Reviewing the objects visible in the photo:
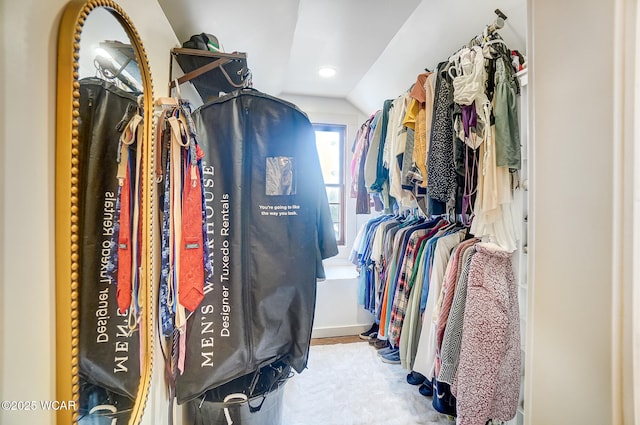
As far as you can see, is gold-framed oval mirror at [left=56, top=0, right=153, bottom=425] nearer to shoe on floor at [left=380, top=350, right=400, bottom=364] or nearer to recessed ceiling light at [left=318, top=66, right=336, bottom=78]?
recessed ceiling light at [left=318, top=66, right=336, bottom=78]

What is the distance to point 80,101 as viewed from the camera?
50cm

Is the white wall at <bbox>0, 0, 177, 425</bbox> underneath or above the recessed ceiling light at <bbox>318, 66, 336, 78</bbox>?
underneath

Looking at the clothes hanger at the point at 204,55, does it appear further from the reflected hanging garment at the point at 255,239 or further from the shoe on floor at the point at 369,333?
the shoe on floor at the point at 369,333

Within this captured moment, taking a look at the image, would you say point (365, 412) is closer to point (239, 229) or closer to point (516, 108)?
point (239, 229)

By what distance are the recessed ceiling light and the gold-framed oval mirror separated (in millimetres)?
1735

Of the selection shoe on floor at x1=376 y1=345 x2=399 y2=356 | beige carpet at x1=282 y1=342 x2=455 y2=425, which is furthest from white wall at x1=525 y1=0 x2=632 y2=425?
shoe on floor at x1=376 y1=345 x2=399 y2=356

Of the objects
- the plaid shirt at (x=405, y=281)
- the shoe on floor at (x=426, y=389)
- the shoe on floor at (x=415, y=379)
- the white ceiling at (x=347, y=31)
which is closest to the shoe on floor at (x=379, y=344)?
the shoe on floor at (x=415, y=379)

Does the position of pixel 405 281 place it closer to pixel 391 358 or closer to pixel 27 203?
pixel 391 358

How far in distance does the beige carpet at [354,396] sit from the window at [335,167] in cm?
134

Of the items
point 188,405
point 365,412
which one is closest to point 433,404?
point 365,412

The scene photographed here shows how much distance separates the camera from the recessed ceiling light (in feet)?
7.44

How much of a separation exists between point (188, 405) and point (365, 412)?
3.46 feet

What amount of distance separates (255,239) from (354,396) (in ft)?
4.65

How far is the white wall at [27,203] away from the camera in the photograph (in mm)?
368
